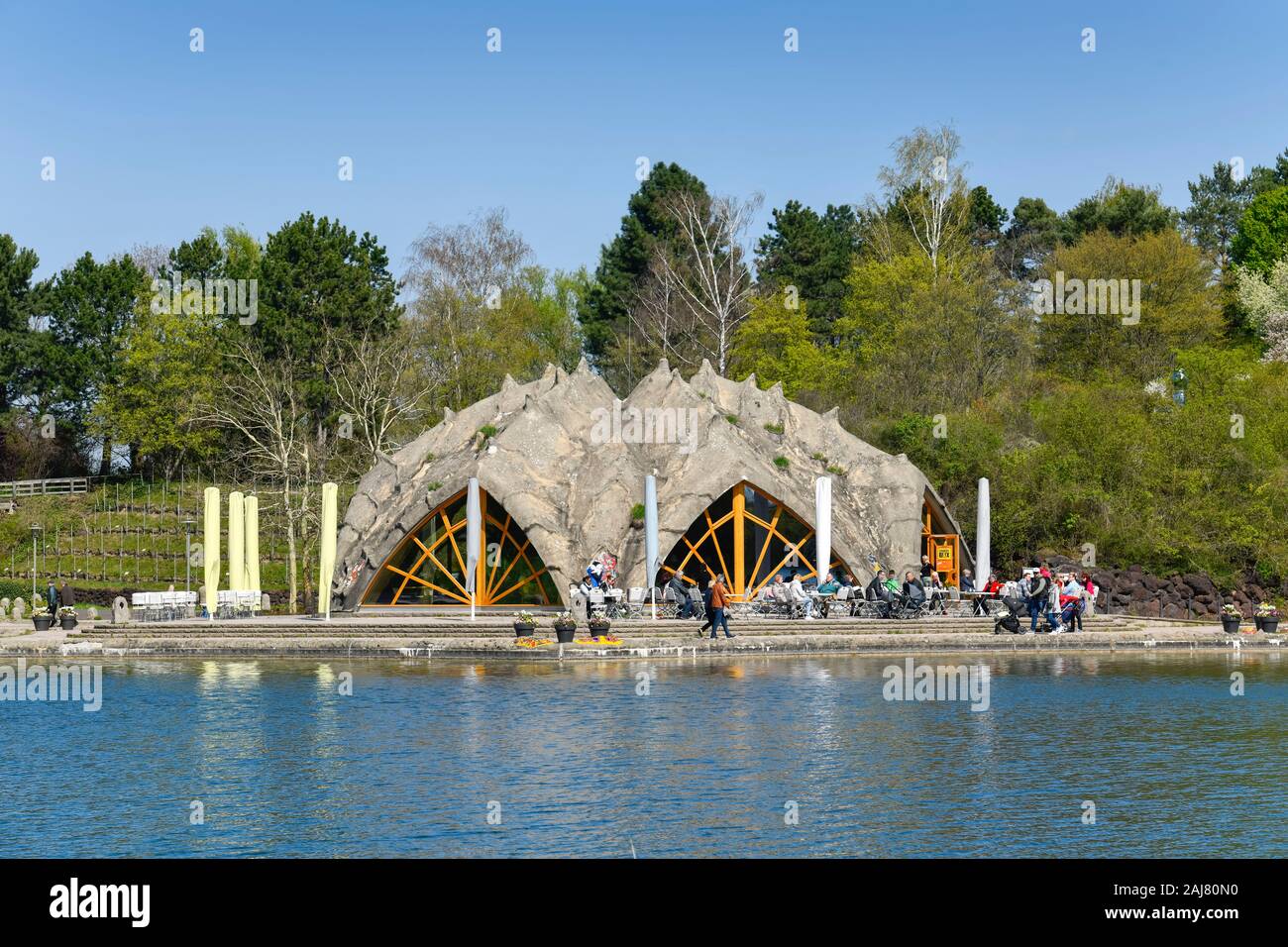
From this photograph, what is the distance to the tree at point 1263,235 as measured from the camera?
75750 mm

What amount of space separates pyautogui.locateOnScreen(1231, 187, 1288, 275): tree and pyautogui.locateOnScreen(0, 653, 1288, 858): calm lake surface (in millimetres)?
50923

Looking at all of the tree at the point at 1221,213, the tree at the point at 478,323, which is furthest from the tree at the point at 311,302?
the tree at the point at 1221,213

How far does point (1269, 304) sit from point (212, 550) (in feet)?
169

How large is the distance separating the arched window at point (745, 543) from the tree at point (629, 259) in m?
36.7

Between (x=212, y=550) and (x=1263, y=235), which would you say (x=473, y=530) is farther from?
(x=1263, y=235)

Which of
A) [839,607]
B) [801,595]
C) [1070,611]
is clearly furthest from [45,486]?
[1070,611]

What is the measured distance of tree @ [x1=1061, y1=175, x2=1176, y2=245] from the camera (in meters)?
80.6

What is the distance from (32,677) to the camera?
30906mm

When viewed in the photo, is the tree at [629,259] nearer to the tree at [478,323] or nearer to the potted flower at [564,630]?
the tree at [478,323]

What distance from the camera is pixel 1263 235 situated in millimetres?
77500

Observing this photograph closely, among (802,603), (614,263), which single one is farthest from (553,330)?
(802,603)

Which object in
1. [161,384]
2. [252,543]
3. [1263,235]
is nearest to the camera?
[252,543]
